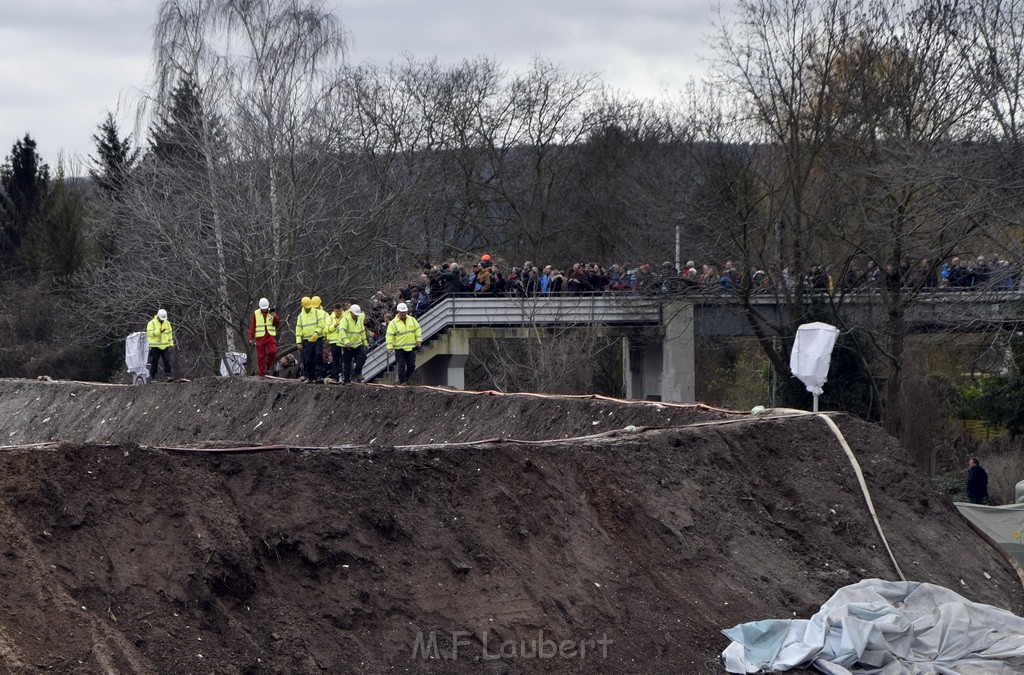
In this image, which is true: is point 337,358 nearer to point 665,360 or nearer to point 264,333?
point 264,333

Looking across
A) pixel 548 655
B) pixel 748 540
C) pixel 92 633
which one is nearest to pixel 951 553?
pixel 748 540

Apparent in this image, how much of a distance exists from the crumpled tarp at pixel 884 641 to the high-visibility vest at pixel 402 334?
1182 centimetres

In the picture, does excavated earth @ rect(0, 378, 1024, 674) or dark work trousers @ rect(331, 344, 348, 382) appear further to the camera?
dark work trousers @ rect(331, 344, 348, 382)

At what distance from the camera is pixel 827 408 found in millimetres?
28922

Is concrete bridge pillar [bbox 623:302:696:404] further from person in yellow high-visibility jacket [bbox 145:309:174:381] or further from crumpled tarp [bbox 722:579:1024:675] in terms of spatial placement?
crumpled tarp [bbox 722:579:1024:675]

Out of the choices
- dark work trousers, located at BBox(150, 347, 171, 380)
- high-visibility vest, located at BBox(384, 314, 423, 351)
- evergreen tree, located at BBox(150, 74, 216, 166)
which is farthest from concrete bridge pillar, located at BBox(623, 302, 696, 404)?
evergreen tree, located at BBox(150, 74, 216, 166)

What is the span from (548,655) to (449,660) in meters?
0.87

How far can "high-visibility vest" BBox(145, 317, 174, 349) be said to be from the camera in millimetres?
23406

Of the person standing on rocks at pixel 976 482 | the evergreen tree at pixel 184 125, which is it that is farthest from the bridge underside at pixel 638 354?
the person standing on rocks at pixel 976 482

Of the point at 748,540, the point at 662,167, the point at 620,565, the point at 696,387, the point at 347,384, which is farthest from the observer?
the point at 696,387

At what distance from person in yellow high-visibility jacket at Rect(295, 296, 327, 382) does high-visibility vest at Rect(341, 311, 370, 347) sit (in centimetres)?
36

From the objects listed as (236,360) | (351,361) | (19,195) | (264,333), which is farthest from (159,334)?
(19,195)

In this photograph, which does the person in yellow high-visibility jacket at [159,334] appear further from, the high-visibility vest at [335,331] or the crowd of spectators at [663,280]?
the crowd of spectators at [663,280]

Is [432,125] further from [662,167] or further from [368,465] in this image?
[368,465]
